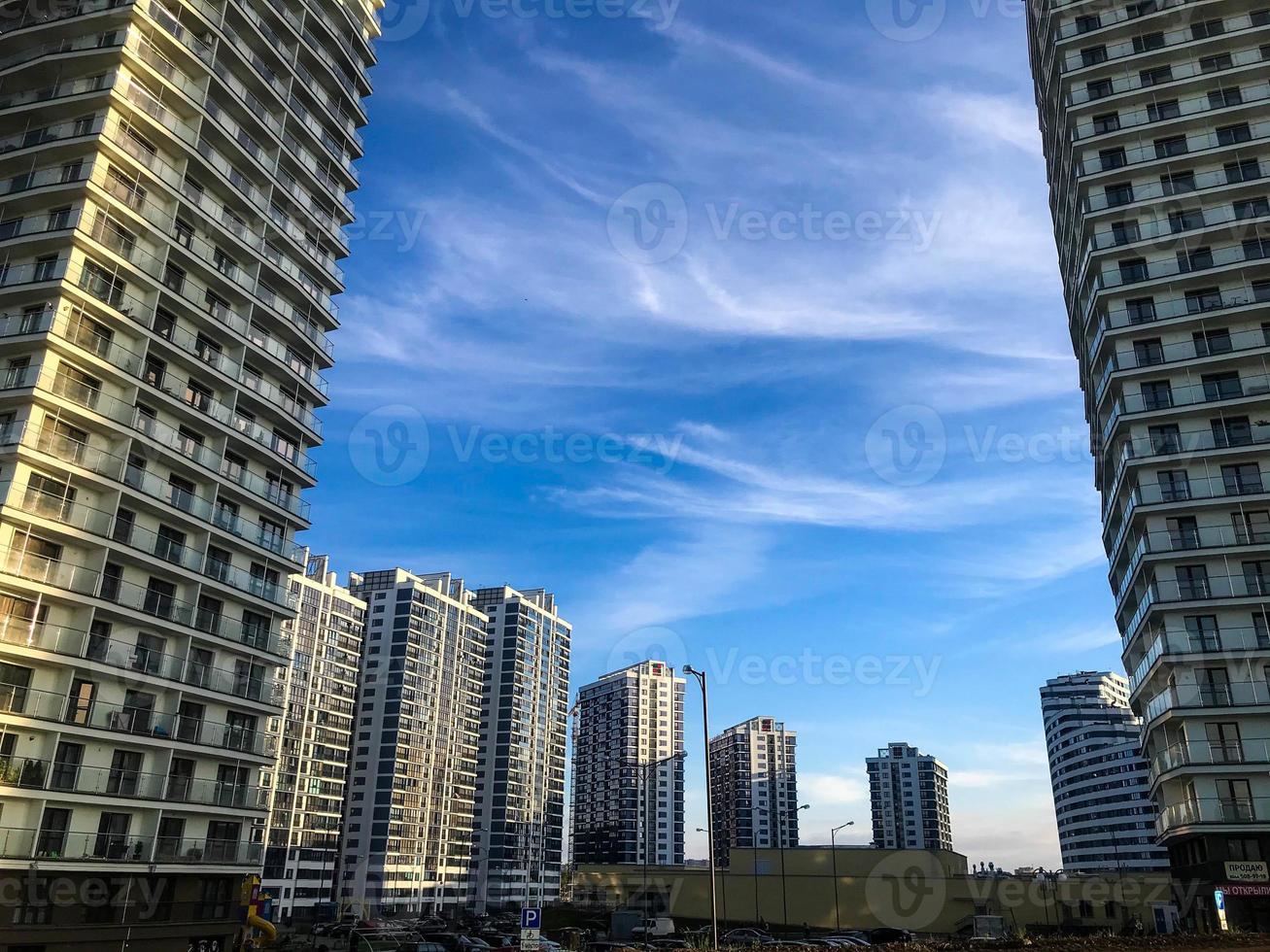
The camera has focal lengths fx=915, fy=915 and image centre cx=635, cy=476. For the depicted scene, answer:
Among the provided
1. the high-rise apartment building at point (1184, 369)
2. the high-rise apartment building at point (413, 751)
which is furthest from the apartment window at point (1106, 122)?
Answer: the high-rise apartment building at point (413, 751)

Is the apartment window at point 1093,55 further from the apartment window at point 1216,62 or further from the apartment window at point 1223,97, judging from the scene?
the apartment window at point 1223,97

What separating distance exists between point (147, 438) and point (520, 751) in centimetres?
13666

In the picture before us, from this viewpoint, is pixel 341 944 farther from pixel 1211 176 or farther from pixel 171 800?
pixel 1211 176

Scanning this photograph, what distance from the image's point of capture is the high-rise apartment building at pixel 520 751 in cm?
15825

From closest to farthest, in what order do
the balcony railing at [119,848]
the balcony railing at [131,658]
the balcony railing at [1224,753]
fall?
the balcony railing at [119,848] < the balcony railing at [131,658] < the balcony railing at [1224,753]

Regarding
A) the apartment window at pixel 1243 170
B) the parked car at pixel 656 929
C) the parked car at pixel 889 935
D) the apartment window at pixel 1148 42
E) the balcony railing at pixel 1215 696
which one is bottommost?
the parked car at pixel 656 929

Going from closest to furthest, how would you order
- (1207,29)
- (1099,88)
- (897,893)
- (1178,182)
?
(1178,182) < (1207,29) < (1099,88) < (897,893)

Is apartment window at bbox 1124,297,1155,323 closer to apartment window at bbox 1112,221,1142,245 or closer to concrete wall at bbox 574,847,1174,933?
apartment window at bbox 1112,221,1142,245

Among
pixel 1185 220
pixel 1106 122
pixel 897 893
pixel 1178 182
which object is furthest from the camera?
pixel 897 893

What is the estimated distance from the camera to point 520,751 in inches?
6555

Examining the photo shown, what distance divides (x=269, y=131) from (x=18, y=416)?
21.3m

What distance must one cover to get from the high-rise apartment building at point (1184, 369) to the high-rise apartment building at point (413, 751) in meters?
110

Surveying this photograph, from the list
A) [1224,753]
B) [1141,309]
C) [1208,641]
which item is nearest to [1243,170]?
[1141,309]

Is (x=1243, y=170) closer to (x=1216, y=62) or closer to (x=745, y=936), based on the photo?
(x=1216, y=62)
